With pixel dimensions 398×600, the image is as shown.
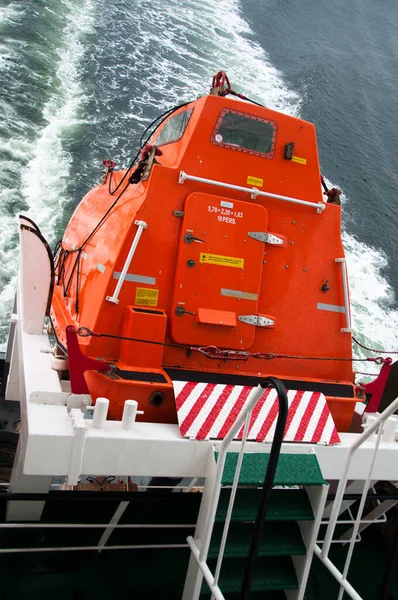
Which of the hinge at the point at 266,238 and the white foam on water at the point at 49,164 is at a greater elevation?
the hinge at the point at 266,238

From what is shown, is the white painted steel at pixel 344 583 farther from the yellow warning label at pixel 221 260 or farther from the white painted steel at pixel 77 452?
the yellow warning label at pixel 221 260

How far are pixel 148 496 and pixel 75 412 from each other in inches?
25.1

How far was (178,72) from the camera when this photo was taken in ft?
52.0

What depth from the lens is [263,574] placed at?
131 inches

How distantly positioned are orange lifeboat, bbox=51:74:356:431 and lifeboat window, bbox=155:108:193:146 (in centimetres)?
3

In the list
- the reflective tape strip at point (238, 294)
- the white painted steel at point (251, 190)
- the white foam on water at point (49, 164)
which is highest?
the white painted steel at point (251, 190)

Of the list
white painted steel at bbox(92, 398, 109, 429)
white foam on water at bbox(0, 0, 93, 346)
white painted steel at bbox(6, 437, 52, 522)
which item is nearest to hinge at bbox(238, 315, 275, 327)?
white painted steel at bbox(92, 398, 109, 429)

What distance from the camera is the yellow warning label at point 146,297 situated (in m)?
3.93

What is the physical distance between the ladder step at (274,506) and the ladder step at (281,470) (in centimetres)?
17

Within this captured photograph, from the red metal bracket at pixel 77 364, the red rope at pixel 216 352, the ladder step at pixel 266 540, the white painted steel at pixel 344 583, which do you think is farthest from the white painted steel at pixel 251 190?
the white painted steel at pixel 344 583

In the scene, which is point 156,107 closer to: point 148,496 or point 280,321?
point 280,321

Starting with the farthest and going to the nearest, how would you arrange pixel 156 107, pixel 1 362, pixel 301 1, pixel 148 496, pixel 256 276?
1. pixel 301 1
2. pixel 156 107
3. pixel 1 362
4. pixel 256 276
5. pixel 148 496

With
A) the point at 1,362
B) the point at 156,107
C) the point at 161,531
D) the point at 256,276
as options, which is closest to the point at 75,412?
the point at 161,531

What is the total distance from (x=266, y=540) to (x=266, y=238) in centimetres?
206
